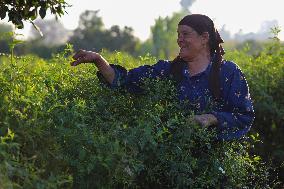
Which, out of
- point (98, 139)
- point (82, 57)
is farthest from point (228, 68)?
point (98, 139)

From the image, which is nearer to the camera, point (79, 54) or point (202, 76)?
point (79, 54)

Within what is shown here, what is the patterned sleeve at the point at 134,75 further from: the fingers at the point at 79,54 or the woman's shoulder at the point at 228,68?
the woman's shoulder at the point at 228,68

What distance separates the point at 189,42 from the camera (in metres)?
4.66

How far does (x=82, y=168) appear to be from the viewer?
325 centimetres

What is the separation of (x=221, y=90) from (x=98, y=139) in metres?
1.43

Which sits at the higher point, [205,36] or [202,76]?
[205,36]

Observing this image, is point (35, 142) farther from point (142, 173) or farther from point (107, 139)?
point (142, 173)

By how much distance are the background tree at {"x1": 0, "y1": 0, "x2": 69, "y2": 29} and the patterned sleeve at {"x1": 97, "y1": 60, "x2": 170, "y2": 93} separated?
57 cm

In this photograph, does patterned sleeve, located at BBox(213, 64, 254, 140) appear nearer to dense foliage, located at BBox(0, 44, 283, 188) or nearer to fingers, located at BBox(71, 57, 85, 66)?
dense foliage, located at BBox(0, 44, 283, 188)

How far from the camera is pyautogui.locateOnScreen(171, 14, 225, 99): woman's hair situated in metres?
4.53

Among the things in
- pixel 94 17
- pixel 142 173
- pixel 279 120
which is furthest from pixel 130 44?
pixel 142 173

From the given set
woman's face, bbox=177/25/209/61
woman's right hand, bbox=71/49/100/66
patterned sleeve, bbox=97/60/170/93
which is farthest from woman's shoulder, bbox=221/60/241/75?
woman's right hand, bbox=71/49/100/66

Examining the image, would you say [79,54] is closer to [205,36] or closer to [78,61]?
[78,61]

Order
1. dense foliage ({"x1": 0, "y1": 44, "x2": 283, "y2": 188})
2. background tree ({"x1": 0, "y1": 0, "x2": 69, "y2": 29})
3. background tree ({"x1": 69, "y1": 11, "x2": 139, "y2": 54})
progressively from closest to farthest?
dense foliage ({"x1": 0, "y1": 44, "x2": 283, "y2": 188}) < background tree ({"x1": 0, "y1": 0, "x2": 69, "y2": 29}) < background tree ({"x1": 69, "y1": 11, "x2": 139, "y2": 54})
